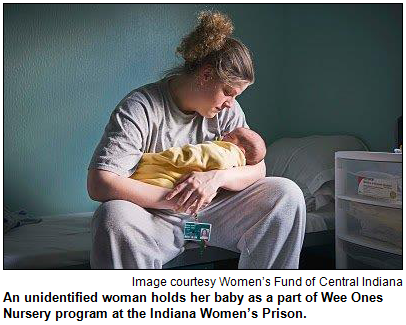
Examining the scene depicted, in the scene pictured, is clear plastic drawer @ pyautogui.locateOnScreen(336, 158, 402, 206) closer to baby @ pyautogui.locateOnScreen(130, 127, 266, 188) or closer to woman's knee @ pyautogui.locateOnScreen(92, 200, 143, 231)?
baby @ pyautogui.locateOnScreen(130, 127, 266, 188)

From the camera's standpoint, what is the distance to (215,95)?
152 centimetres

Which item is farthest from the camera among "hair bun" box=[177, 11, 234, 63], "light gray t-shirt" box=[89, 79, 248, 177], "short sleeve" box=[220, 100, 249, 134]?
"short sleeve" box=[220, 100, 249, 134]

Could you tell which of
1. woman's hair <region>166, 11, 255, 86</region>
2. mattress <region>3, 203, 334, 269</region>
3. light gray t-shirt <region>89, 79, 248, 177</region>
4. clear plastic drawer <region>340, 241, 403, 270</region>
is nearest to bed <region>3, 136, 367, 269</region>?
mattress <region>3, 203, 334, 269</region>

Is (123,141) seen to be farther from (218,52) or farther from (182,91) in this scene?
(218,52)

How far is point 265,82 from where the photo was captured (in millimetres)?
2672

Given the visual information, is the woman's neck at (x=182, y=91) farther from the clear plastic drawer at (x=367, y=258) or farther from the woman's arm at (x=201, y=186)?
the clear plastic drawer at (x=367, y=258)

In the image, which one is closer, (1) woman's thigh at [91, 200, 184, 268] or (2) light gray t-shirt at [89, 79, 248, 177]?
(1) woman's thigh at [91, 200, 184, 268]

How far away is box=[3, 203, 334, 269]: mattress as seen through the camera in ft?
5.00

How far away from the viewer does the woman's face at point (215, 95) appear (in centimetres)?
151

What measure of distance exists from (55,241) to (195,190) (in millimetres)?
518

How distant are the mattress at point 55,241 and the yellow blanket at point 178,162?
0.99ft

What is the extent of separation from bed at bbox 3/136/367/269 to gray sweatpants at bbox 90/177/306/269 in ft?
0.50
